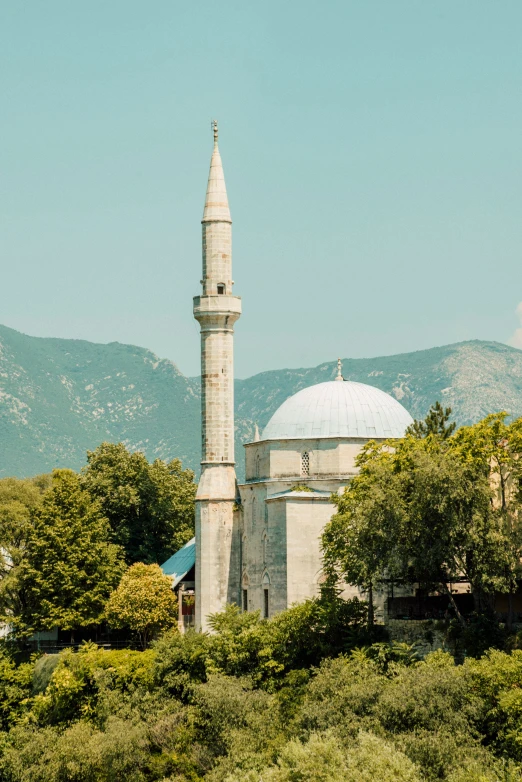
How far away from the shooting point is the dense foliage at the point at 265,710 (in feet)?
142

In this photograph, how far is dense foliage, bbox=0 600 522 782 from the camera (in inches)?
1709

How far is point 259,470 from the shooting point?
64938mm

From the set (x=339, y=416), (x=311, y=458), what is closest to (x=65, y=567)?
(x=311, y=458)

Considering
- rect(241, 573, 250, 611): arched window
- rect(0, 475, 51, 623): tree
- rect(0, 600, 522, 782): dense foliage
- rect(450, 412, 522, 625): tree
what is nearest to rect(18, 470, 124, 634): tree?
rect(0, 475, 51, 623): tree

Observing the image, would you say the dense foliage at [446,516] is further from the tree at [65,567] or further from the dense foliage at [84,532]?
the dense foliage at [84,532]

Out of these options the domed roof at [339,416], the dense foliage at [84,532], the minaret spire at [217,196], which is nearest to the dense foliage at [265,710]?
the dense foliage at [84,532]

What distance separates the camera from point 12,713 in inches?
2500

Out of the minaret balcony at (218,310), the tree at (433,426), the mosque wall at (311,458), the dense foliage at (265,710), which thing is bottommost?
the dense foliage at (265,710)

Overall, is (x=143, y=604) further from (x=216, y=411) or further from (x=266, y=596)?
(x=216, y=411)

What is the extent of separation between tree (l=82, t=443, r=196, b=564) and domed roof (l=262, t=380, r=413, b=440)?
13.5 metres

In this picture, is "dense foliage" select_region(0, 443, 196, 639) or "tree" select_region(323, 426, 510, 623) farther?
"dense foliage" select_region(0, 443, 196, 639)

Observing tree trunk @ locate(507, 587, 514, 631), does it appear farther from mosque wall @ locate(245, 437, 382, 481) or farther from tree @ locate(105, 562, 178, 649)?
tree @ locate(105, 562, 178, 649)

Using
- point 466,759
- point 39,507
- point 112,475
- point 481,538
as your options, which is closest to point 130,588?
point 39,507

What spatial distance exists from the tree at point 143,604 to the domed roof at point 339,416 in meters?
8.58
